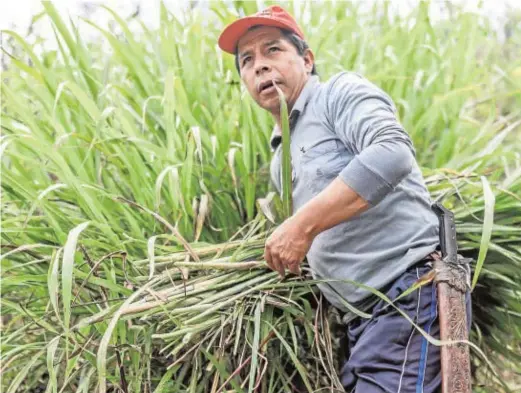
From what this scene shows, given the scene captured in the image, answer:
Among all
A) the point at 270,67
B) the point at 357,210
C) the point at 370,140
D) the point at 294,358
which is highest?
the point at 270,67

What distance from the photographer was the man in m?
1.19

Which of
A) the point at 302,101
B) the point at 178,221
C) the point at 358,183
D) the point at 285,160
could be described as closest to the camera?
the point at 358,183

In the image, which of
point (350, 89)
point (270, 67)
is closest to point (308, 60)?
point (270, 67)

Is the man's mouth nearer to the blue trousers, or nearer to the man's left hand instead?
the man's left hand

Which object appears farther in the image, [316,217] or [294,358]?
[294,358]

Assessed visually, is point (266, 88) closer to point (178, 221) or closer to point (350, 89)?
point (350, 89)

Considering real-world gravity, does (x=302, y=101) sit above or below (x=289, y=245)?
above

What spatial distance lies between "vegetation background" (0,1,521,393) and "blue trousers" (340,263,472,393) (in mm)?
96

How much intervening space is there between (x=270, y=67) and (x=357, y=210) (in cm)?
46

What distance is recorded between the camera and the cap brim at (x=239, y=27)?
1.48 metres

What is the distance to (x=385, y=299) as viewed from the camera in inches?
48.0

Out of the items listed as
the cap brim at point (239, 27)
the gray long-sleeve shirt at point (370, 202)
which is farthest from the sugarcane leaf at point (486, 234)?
the cap brim at point (239, 27)

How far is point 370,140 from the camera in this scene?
4.00 ft

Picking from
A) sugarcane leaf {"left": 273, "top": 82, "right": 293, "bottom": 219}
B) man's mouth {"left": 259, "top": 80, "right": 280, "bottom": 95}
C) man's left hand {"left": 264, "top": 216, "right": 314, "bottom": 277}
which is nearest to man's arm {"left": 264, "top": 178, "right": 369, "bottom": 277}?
man's left hand {"left": 264, "top": 216, "right": 314, "bottom": 277}
